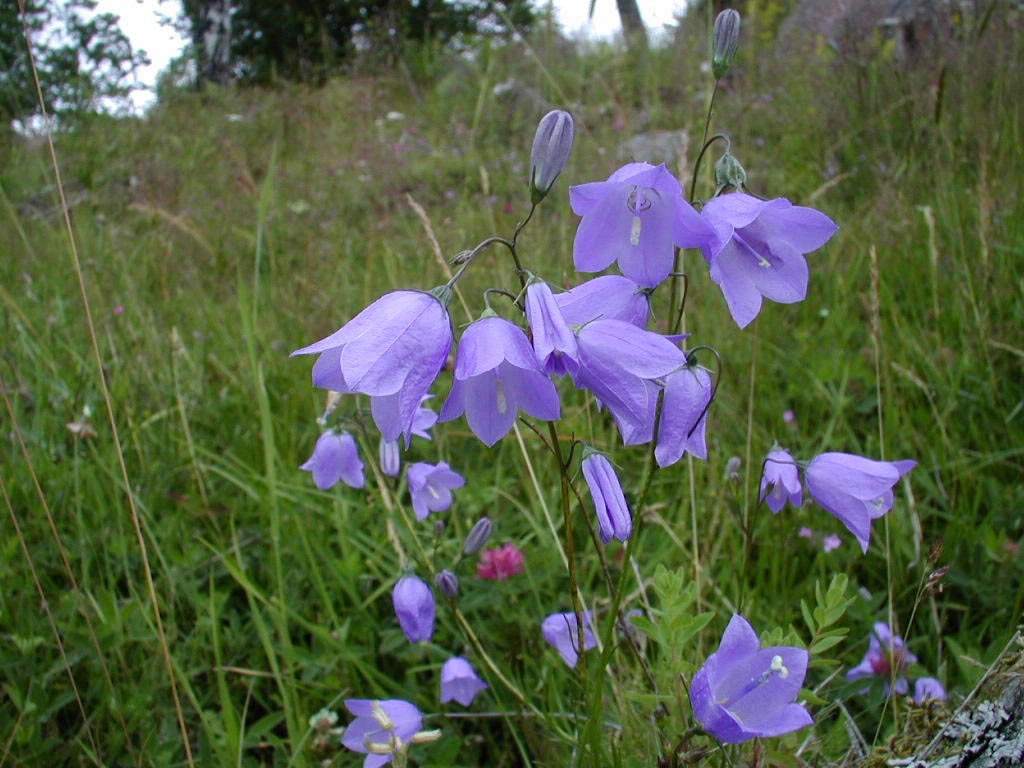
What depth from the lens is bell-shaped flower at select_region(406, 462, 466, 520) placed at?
1.56m

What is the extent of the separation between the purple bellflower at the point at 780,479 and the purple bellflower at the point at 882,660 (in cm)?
43

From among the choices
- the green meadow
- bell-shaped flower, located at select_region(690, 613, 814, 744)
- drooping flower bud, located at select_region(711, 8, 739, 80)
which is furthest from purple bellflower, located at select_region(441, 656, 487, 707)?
drooping flower bud, located at select_region(711, 8, 739, 80)

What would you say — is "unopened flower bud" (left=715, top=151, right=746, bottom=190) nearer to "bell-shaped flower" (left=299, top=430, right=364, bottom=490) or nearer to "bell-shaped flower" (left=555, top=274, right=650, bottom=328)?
"bell-shaped flower" (left=555, top=274, right=650, bottom=328)

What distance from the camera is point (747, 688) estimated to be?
1.02 meters

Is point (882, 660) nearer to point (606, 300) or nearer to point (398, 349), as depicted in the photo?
point (606, 300)

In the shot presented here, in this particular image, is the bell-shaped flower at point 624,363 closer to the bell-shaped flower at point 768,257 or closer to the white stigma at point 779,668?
the bell-shaped flower at point 768,257

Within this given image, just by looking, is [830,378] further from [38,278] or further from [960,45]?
[38,278]

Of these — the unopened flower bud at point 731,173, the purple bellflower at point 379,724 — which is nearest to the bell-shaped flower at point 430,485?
the purple bellflower at point 379,724

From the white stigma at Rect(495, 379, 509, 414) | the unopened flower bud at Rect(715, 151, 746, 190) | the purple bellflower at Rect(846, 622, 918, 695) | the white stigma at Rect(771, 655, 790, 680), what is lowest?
the purple bellflower at Rect(846, 622, 918, 695)

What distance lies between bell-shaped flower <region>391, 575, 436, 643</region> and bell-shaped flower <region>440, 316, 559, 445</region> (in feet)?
1.72

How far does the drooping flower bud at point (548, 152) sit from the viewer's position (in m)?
0.93

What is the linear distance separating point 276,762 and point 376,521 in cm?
73

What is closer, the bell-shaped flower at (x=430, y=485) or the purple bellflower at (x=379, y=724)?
the purple bellflower at (x=379, y=724)

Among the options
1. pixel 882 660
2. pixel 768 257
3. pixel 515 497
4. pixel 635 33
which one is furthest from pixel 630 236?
pixel 635 33
